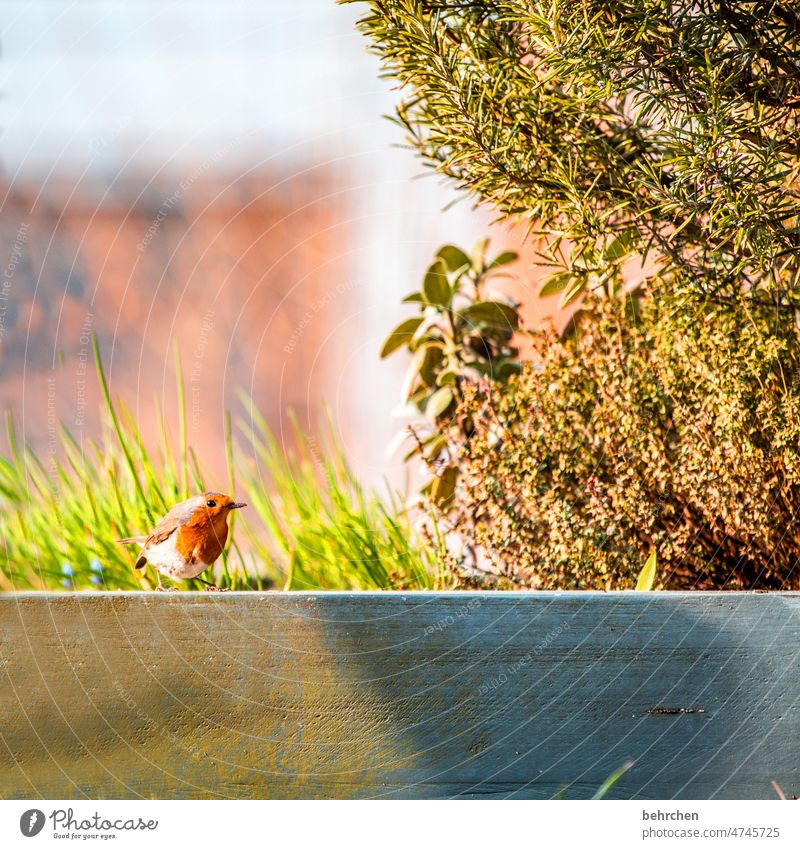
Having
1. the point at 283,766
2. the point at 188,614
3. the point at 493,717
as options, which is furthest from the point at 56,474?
the point at 493,717

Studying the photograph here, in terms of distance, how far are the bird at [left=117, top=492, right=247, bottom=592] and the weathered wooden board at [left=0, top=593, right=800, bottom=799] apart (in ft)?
0.16

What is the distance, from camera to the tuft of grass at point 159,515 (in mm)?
1223

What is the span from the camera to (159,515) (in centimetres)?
124

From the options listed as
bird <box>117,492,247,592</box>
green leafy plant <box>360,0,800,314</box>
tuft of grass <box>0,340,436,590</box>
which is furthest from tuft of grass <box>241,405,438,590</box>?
green leafy plant <box>360,0,800,314</box>

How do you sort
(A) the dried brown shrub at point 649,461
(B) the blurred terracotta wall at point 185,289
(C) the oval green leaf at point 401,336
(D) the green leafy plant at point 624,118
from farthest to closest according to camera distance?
(B) the blurred terracotta wall at point 185,289, (C) the oval green leaf at point 401,336, (A) the dried brown shrub at point 649,461, (D) the green leafy plant at point 624,118

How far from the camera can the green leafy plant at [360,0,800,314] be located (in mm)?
883

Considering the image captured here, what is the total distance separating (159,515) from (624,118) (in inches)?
33.7

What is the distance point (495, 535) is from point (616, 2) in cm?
65

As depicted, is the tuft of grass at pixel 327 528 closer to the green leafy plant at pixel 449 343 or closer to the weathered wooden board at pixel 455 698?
the green leafy plant at pixel 449 343

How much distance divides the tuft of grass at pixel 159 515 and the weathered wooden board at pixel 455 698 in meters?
0.25

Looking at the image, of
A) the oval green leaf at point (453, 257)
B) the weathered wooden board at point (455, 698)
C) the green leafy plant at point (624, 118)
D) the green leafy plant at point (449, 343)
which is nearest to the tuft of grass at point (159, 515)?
the green leafy plant at point (449, 343)

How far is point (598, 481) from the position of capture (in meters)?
1.07

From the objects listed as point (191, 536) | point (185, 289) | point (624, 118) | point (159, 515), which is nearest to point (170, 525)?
point (191, 536)

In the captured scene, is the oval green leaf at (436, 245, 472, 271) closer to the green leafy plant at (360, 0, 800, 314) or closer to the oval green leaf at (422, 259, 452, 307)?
the oval green leaf at (422, 259, 452, 307)
